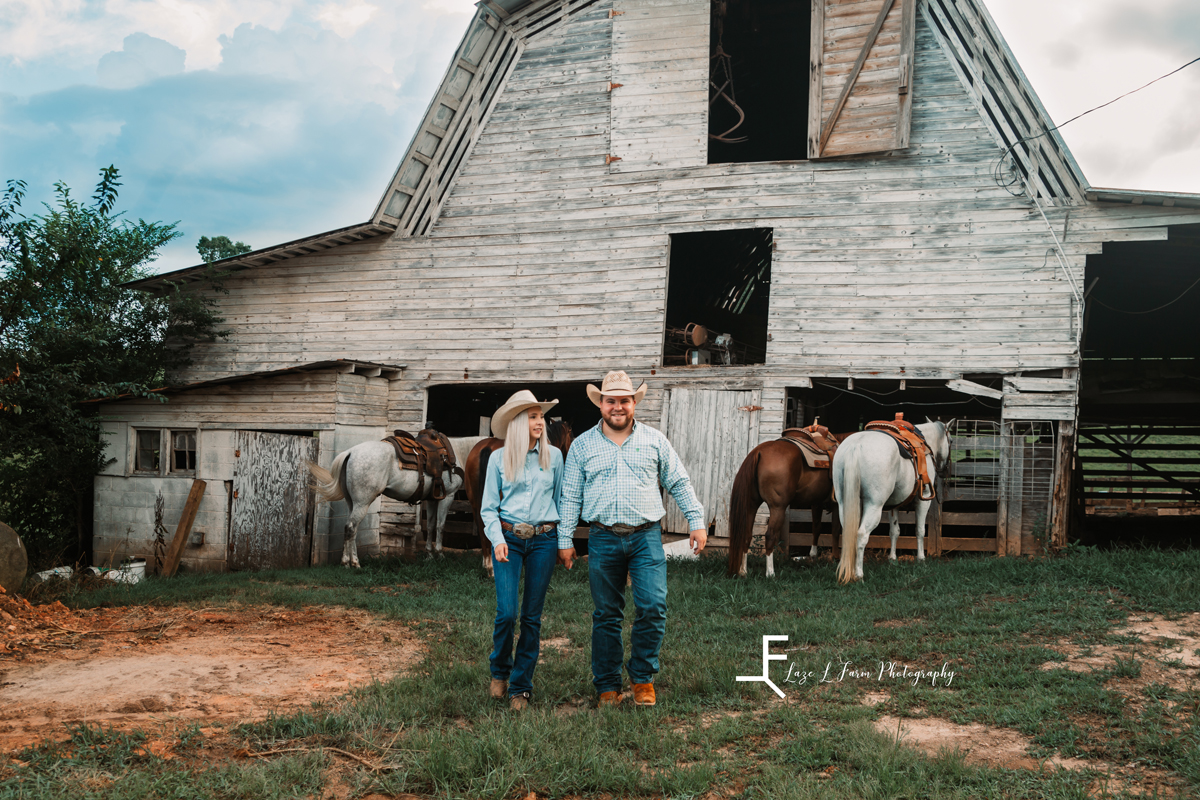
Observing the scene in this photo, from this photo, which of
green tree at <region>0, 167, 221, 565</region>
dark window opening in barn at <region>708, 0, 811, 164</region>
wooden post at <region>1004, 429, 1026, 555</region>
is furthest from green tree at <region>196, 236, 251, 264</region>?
wooden post at <region>1004, 429, 1026, 555</region>

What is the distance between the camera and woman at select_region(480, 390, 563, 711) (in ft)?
16.1

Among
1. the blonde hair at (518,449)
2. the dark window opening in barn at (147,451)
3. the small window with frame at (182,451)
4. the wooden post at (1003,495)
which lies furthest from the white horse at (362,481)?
the wooden post at (1003,495)

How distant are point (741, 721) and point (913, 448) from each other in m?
6.29

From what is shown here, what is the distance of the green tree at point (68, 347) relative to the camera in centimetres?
969

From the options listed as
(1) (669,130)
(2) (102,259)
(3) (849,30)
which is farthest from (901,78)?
(2) (102,259)

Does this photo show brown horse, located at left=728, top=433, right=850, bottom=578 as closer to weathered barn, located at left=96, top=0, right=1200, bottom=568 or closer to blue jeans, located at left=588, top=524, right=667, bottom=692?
weathered barn, located at left=96, top=0, right=1200, bottom=568

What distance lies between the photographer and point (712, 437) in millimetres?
12203

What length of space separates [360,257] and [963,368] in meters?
9.96

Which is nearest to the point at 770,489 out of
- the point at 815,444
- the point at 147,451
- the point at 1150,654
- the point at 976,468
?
the point at 815,444

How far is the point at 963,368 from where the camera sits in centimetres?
Answer: 1125

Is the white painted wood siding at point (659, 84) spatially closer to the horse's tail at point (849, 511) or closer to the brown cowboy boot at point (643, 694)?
the horse's tail at point (849, 511)

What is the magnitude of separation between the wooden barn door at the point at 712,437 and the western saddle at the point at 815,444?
166 cm

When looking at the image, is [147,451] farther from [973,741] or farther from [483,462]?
[973,741]

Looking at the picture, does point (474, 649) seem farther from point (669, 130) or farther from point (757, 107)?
point (757, 107)
